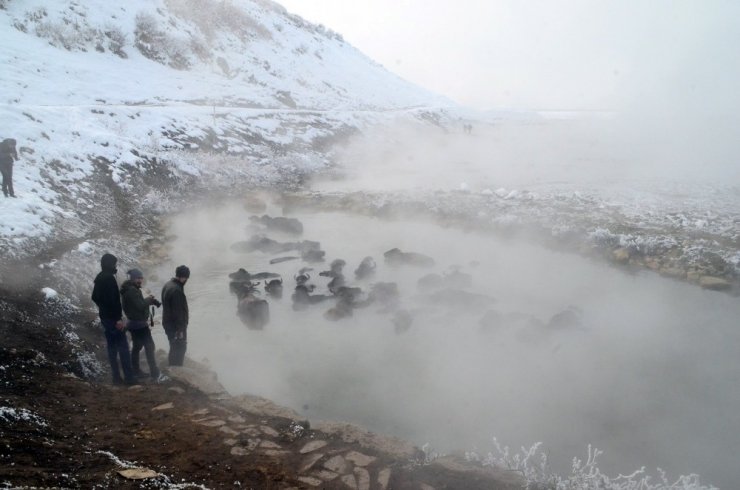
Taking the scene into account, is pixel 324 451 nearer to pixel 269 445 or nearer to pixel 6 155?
pixel 269 445

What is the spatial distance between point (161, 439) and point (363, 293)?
586cm

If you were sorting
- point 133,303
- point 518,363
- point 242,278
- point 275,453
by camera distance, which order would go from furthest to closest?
1. point 242,278
2. point 518,363
3. point 133,303
4. point 275,453

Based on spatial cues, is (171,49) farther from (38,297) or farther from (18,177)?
(38,297)

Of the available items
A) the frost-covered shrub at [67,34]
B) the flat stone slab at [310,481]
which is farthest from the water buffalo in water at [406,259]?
the frost-covered shrub at [67,34]

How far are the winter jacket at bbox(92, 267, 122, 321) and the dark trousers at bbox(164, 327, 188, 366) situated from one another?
2.73ft

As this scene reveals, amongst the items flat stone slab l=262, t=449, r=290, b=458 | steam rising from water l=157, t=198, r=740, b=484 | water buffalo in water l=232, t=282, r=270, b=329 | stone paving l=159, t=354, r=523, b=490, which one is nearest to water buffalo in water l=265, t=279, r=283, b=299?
steam rising from water l=157, t=198, r=740, b=484

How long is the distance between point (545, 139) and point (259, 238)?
38064 millimetres

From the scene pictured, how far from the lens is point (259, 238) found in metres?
13.0

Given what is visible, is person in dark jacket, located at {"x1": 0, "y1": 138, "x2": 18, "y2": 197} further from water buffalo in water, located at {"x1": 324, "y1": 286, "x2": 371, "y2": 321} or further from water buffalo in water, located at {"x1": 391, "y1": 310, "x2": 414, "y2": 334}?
water buffalo in water, located at {"x1": 391, "y1": 310, "x2": 414, "y2": 334}

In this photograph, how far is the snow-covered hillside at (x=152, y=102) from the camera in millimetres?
12273

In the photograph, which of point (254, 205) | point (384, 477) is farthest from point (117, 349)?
point (254, 205)

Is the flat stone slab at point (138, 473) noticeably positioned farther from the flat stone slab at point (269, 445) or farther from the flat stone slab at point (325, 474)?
the flat stone slab at point (325, 474)

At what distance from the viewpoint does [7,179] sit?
9.49 m

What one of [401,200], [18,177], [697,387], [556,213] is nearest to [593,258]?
[556,213]
